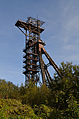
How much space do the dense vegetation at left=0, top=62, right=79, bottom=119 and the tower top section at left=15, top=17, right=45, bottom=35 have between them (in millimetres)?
17975

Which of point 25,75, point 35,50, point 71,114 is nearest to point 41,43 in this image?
point 35,50

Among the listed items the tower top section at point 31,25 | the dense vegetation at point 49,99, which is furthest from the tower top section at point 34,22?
the dense vegetation at point 49,99

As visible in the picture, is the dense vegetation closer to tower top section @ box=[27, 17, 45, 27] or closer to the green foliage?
the green foliage

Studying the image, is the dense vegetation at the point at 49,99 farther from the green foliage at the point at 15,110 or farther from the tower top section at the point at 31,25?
the tower top section at the point at 31,25

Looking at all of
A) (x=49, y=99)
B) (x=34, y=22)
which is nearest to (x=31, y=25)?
(x=34, y=22)

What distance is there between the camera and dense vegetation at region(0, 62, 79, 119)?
8.15m

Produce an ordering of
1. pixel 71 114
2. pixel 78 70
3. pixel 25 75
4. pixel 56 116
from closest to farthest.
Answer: pixel 71 114 → pixel 56 116 → pixel 78 70 → pixel 25 75

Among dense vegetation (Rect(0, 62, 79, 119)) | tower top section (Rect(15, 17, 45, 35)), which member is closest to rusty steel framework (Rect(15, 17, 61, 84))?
tower top section (Rect(15, 17, 45, 35))

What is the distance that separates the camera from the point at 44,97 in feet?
37.3

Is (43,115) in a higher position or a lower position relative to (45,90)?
lower

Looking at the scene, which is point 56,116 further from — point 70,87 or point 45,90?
point 45,90

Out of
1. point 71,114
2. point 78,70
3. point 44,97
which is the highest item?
point 78,70

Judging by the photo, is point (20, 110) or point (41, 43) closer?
point (20, 110)

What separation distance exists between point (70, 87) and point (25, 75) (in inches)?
727
